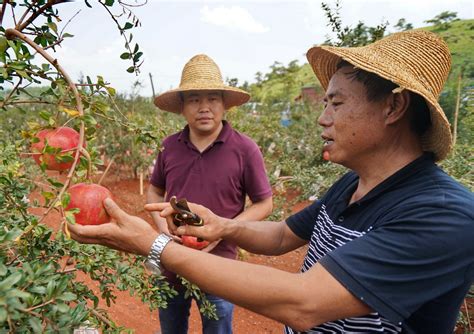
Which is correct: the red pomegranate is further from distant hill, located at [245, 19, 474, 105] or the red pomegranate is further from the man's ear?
distant hill, located at [245, 19, 474, 105]

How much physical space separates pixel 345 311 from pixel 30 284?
653 mm

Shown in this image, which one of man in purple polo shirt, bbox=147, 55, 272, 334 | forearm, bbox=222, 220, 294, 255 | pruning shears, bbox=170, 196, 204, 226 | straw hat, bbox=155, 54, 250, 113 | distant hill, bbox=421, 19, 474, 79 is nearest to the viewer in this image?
pruning shears, bbox=170, 196, 204, 226

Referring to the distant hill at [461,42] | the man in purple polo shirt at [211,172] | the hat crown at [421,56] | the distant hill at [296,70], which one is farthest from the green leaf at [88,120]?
the distant hill at [461,42]

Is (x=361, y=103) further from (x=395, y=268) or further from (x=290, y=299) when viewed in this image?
(x=290, y=299)

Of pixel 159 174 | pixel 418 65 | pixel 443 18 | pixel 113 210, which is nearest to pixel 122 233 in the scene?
pixel 113 210

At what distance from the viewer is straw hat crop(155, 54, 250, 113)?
2189 mm

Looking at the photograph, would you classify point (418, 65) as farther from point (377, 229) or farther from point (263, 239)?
point (263, 239)

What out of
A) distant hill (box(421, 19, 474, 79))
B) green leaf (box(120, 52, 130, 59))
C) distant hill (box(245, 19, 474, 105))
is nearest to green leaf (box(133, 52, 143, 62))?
green leaf (box(120, 52, 130, 59))

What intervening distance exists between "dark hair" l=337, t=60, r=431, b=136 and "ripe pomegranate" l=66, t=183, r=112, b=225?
776 millimetres

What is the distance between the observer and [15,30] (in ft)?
2.72

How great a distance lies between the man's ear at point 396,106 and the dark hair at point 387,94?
0.8 inches

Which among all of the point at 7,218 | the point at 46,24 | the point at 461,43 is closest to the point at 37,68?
the point at 46,24

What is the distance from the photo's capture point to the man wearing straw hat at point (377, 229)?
866mm

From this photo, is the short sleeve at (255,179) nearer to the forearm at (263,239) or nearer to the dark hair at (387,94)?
the forearm at (263,239)
